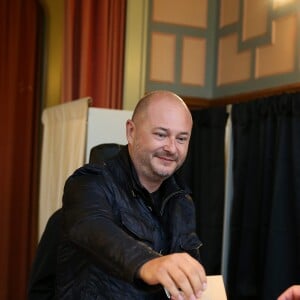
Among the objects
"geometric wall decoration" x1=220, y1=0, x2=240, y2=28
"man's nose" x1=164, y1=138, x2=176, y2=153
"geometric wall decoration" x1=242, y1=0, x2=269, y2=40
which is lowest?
"man's nose" x1=164, y1=138, x2=176, y2=153

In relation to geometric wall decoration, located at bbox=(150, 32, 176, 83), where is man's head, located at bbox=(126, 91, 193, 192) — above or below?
below

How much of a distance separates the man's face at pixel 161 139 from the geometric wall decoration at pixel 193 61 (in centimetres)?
225

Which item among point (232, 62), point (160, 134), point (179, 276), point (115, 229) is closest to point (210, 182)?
point (232, 62)

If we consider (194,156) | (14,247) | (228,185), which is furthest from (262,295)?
(14,247)

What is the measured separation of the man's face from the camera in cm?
113

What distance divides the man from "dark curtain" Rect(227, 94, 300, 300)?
4.19 feet

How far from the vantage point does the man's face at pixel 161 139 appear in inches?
44.3

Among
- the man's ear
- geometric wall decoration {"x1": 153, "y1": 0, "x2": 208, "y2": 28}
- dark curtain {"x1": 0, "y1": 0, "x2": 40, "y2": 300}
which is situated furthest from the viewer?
dark curtain {"x1": 0, "y1": 0, "x2": 40, "y2": 300}

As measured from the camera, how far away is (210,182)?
311 cm

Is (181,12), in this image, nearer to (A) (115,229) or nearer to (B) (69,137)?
(B) (69,137)

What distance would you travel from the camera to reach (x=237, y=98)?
305 cm

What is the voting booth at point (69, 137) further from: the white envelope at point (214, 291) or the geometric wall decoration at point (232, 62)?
the white envelope at point (214, 291)

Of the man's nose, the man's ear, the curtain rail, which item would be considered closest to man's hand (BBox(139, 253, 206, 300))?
the man's nose

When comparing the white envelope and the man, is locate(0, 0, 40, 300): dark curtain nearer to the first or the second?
the man
